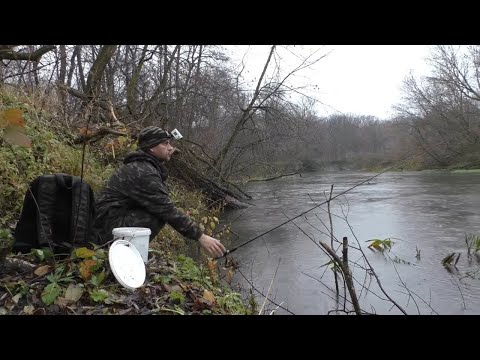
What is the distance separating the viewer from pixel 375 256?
313 inches

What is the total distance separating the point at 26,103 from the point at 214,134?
24.4 feet

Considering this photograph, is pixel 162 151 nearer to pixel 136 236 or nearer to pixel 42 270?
pixel 136 236

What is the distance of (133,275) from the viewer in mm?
2922

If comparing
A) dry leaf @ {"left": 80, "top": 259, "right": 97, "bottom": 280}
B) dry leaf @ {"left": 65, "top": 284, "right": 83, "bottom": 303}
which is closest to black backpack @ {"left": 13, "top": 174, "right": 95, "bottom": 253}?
dry leaf @ {"left": 80, "top": 259, "right": 97, "bottom": 280}

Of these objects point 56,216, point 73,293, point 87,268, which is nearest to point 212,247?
point 87,268

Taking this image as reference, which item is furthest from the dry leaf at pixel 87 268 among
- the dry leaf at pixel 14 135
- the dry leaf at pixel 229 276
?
the dry leaf at pixel 229 276

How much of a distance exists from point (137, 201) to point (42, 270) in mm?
904

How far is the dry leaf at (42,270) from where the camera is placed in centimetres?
281

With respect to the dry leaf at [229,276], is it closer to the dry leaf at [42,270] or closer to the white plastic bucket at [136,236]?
the white plastic bucket at [136,236]

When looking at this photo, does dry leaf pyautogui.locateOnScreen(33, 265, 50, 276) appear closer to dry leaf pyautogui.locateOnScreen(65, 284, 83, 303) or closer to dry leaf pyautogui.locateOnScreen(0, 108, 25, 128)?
dry leaf pyautogui.locateOnScreen(65, 284, 83, 303)

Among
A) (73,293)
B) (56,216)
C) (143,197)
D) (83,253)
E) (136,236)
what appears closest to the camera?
(73,293)

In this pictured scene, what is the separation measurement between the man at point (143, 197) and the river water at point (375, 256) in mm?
2090

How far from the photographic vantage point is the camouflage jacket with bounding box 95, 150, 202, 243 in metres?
3.40
